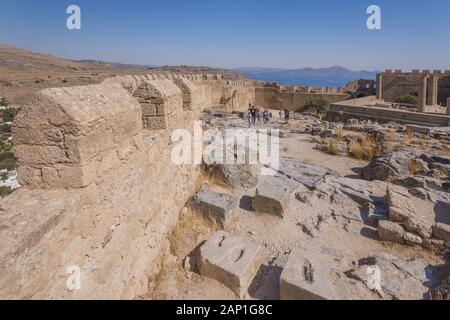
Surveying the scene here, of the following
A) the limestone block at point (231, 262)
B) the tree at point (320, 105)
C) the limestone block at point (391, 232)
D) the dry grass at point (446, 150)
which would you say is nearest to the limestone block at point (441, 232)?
the limestone block at point (391, 232)

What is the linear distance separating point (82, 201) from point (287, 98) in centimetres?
2883

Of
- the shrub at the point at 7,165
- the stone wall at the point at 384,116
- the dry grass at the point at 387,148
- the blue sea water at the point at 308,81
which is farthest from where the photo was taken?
the blue sea water at the point at 308,81

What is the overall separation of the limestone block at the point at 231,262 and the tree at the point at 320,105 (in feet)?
76.5

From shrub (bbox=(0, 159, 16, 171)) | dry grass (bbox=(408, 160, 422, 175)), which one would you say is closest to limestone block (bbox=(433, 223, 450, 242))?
dry grass (bbox=(408, 160, 422, 175))

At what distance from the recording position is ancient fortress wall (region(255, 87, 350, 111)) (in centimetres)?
2861

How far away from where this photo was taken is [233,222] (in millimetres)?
5145

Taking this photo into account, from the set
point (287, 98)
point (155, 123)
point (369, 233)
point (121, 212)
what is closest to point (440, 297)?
point (369, 233)

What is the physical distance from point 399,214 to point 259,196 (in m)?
2.38

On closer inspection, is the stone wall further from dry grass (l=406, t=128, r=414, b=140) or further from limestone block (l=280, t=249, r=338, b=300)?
limestone block (l=280, t=249, r=338, b=300)

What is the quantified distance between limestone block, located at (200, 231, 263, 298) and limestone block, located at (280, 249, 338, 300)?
464 mm

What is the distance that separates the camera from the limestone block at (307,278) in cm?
310

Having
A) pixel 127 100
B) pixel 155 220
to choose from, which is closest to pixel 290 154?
pixel 155 220

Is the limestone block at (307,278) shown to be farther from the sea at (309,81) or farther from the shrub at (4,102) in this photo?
the sea at (309,81)
